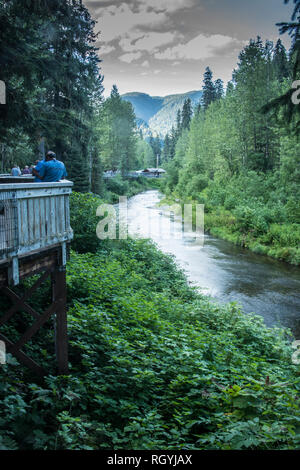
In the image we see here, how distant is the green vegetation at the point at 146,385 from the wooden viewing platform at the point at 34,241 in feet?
1.69

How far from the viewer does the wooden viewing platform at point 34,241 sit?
4.82 metres

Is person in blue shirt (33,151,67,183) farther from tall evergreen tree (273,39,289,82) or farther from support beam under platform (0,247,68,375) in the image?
tall evergreen tree (273,39,289,82)

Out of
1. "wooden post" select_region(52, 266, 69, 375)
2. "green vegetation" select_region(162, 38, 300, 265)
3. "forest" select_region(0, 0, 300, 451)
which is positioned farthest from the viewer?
"green vegetation" select_region(162, 38, 300, 265)

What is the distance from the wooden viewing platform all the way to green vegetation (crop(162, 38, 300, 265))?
1523cm

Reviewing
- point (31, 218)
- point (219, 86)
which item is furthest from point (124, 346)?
point (219, 86)

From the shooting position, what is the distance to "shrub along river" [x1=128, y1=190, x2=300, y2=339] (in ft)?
44.0

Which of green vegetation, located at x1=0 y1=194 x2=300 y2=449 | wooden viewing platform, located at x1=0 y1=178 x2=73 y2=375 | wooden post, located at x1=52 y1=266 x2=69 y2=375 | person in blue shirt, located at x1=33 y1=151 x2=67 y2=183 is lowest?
green vegetation, located at x1=0 y1=194 x2=300 y2=449

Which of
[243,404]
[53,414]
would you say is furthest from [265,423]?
[53,414]

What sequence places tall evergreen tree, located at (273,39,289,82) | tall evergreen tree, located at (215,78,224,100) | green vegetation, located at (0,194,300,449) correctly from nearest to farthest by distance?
green vegetation, located at (0,194,300,449)
tall evergreen tree, located at (273,39,289,82)
tall evergreen tree, located at (215,78,224,100)

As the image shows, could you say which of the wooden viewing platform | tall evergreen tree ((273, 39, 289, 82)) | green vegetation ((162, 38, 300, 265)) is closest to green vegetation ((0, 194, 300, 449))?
the wooden viewing platform

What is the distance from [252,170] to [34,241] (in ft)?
108

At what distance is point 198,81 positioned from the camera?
7281 cm

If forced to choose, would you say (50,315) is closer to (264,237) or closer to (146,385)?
(146,385)

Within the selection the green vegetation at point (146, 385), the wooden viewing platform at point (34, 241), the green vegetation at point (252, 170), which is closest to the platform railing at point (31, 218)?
the wooden viewing platform at point (34, 241)
